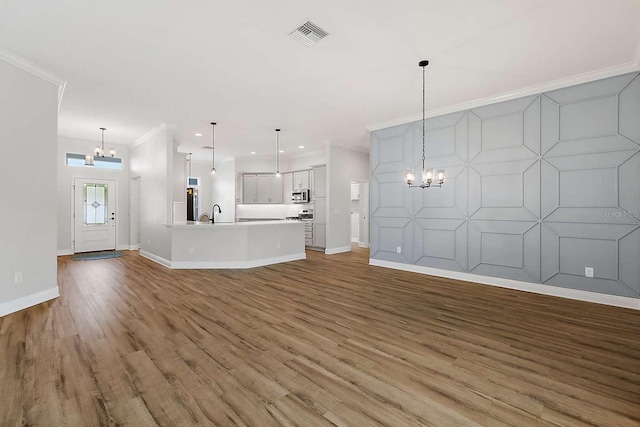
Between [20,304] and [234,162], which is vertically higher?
[234,162]

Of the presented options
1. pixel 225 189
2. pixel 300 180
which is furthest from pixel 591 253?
pixel 225 189

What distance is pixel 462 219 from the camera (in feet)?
17.2

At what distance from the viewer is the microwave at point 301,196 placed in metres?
9.34

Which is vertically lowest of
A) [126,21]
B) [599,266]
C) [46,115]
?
[599,266]

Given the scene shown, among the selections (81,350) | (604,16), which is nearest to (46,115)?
(81,350)

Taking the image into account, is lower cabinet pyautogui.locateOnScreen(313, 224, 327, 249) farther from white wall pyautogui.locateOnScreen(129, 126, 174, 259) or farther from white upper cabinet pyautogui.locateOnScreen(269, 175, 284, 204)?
white wall pyautogui.locateOnScreen(129, 126, 174, 259)

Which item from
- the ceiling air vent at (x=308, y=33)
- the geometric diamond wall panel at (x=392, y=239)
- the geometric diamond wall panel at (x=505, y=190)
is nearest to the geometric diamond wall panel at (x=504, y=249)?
the geometric diamond wall panel at (x=505, y=190)

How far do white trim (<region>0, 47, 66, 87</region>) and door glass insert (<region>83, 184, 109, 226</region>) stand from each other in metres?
4.65

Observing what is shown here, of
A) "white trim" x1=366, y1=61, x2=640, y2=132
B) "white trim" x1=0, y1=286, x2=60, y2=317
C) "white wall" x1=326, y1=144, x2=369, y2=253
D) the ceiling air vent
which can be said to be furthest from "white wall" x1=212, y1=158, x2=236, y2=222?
the ceiling air vent

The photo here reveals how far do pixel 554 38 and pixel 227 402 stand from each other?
4.74 metres

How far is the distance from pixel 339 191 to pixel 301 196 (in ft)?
5.34

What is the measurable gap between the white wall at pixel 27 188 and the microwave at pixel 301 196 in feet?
20.4

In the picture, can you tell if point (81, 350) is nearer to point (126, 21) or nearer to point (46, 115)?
point (126, 21)

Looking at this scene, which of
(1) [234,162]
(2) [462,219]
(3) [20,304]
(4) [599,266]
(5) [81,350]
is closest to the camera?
(5) [81,350]
